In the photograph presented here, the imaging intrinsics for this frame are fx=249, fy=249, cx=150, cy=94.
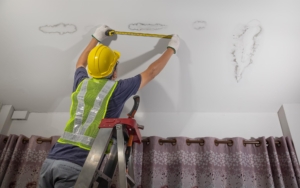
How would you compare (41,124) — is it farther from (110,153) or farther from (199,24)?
(199,24)

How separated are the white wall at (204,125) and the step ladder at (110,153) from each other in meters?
0.85

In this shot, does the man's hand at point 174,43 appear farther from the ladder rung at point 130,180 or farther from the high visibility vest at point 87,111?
the ladder rung at point 130,180

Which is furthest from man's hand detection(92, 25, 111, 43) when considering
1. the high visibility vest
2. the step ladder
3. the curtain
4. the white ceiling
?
the curtain

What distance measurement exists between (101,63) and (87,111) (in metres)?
0.31

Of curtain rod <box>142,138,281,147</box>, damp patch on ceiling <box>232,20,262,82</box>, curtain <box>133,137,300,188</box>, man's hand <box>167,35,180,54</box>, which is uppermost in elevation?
damp patch on ceiling <box>232,20,262,82</box>

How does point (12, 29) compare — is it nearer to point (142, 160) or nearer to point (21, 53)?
point (21, 53)

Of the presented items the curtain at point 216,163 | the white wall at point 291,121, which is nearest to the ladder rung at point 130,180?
the curtain at point 216,163

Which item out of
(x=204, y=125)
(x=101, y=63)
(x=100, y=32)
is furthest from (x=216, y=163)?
(x=100, y=32)

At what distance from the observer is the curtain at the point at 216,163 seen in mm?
1756

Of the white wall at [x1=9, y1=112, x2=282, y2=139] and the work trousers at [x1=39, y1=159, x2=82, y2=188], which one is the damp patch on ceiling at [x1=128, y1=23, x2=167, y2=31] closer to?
the white wall at [x1=9, y1=112, x2=282, y2=139]

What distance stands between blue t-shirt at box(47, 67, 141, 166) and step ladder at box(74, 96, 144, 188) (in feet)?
0.37

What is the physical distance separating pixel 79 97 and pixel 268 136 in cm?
154

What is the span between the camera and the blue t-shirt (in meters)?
1.18

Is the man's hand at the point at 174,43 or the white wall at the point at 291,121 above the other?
the man's hand at the point at 174,43
